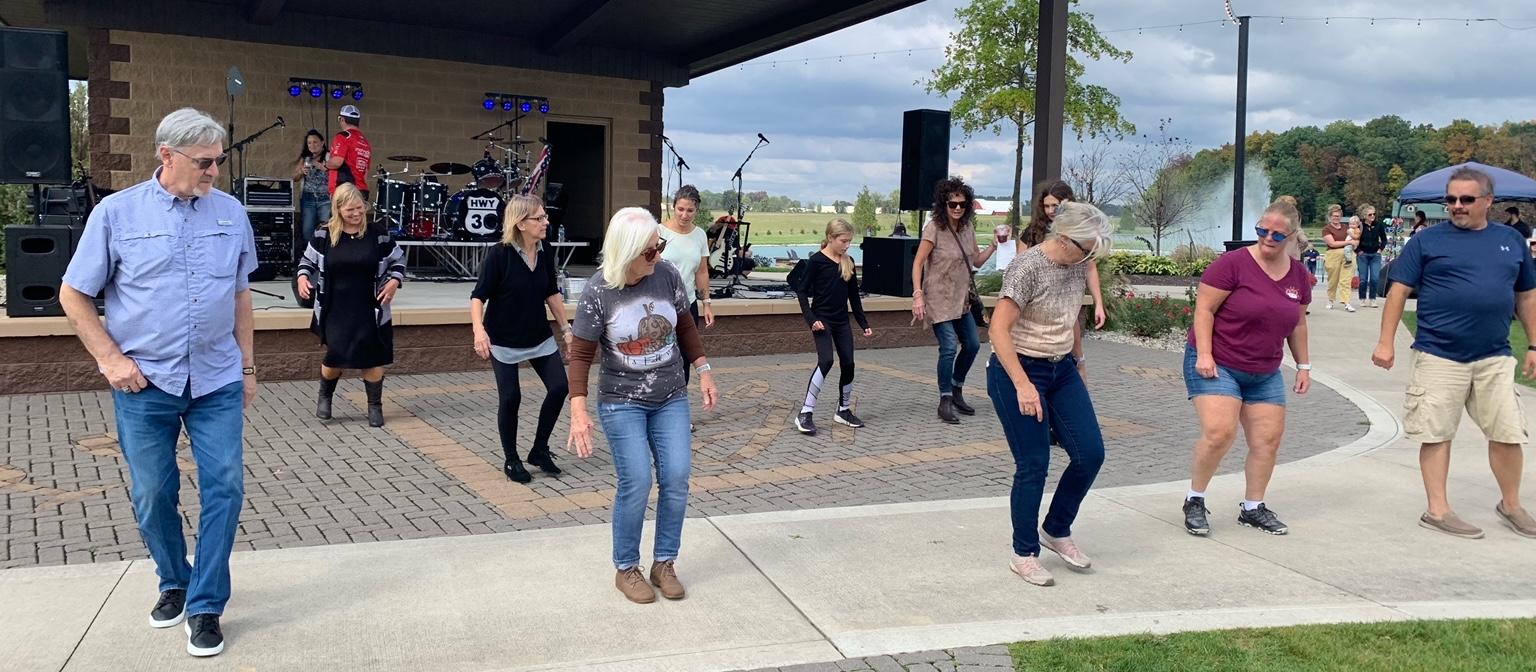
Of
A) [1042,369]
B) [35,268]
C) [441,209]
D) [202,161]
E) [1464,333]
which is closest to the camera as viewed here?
[202,161]

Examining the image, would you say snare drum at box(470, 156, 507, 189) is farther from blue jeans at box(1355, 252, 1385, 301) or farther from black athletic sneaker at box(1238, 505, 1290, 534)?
blue jeans at box(1355, 252, 1385, 301)

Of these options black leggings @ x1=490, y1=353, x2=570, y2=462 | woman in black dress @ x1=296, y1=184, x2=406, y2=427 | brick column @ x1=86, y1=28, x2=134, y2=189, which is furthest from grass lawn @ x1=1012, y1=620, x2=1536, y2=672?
brick column @ x1=86, y1=28, x2=134, y2=189

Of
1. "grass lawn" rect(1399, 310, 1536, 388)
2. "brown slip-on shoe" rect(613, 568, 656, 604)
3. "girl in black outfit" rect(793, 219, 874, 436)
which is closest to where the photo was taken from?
"brown slip-on shoe" rect(613, 568, 656, 604)

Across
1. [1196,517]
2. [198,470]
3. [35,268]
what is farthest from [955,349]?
[35,268]

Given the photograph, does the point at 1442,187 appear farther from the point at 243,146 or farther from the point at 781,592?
the point at 781,592

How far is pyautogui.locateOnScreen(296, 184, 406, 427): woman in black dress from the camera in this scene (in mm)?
7496

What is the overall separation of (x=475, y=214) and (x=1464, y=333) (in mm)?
12404

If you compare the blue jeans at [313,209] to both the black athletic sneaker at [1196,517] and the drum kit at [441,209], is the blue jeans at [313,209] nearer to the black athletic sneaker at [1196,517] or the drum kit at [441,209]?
the drum kit at [441,209]

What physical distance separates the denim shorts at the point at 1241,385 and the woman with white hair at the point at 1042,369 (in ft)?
3.25

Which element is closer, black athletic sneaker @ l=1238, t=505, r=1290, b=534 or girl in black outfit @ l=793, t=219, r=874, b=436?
black athletic sneaker @ l=1238, t=505, r=1290, b=534

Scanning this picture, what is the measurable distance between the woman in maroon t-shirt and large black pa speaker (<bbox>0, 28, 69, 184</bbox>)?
8713mm

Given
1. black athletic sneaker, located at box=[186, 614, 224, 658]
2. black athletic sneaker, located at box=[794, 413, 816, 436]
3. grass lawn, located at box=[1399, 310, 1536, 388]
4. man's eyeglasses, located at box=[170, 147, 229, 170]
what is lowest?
black athletic sneaker, located at box=[186, 614, 224, 658]

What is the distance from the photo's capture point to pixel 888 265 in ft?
47.1

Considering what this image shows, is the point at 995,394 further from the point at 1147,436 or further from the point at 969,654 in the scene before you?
the point at 1147,436
